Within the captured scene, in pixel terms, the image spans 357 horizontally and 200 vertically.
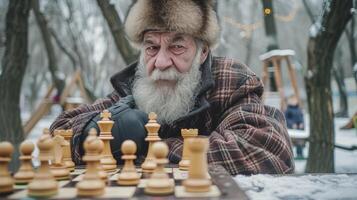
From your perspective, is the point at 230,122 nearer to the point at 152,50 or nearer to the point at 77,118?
the point at 152,50

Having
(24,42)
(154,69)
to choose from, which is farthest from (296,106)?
(154,69)

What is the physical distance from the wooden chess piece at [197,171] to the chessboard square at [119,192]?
0.17 metres

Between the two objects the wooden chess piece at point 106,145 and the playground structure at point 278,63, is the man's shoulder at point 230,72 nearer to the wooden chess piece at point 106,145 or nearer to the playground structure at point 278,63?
the wooden chess piece at point 106,145

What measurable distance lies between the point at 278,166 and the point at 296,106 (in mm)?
6931

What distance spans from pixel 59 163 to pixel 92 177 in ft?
1.41

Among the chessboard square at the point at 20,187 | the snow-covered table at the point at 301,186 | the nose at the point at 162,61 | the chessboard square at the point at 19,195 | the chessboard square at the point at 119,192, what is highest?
the nose at the point at 162,61

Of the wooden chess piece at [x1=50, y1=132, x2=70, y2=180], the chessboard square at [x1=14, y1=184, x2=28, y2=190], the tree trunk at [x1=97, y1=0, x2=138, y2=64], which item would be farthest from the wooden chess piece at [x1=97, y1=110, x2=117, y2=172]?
the tree trunk at [x1=97, y1=0, x2=138, y2=64]

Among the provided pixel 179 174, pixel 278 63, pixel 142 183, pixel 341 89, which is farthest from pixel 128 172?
pixel 341 89

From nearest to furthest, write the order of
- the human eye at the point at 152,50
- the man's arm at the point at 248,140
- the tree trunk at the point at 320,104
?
the man's arm at the point at 248,140 → the human eye at the point at 152,50 → the tree trunk at the point at 320,104

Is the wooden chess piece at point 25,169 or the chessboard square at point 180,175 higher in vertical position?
the wooden chess piece at point 25,169

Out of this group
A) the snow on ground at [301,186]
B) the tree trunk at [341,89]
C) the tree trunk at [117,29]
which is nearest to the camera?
the snow on ground at [301,186]

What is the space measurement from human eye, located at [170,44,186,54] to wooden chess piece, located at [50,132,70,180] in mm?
1021

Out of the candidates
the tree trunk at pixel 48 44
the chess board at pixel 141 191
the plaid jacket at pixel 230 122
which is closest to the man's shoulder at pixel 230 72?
the plaid jacket at pixel 230 122

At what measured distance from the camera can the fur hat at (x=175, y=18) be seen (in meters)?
2.45
